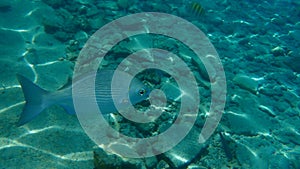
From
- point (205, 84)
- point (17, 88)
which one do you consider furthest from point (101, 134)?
point (205, 84)

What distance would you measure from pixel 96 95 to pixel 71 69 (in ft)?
6.09

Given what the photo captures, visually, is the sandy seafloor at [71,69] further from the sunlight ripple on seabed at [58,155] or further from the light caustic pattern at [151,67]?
the light caustic pattern at [151,67]

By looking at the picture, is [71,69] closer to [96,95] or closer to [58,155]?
[58,155]

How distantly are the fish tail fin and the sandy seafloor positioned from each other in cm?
64

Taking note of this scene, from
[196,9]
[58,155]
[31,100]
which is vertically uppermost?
[31,100]

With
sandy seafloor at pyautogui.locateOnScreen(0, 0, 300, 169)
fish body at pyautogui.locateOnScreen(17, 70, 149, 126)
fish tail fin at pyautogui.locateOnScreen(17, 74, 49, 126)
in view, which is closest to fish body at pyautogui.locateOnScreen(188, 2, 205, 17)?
sandy seafloor at pyautogui.locateOnScreen(0, 0, 300, 169)

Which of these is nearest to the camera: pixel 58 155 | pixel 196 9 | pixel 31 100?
pixel 31 100

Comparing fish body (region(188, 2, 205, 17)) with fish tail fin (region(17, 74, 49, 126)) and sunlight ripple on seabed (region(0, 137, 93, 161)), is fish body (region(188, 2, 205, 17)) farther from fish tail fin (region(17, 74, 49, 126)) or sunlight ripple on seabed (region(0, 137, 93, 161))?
fish tail fin (region(17, 74, 49, 126))

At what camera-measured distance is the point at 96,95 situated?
2.48m

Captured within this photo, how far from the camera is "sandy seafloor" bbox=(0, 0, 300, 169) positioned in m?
2.93

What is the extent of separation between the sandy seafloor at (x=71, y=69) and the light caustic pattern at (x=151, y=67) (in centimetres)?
17

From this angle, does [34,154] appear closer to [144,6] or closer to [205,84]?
[205,84]

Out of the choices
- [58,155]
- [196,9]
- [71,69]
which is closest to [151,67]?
[71,69]

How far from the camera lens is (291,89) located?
5500mm
